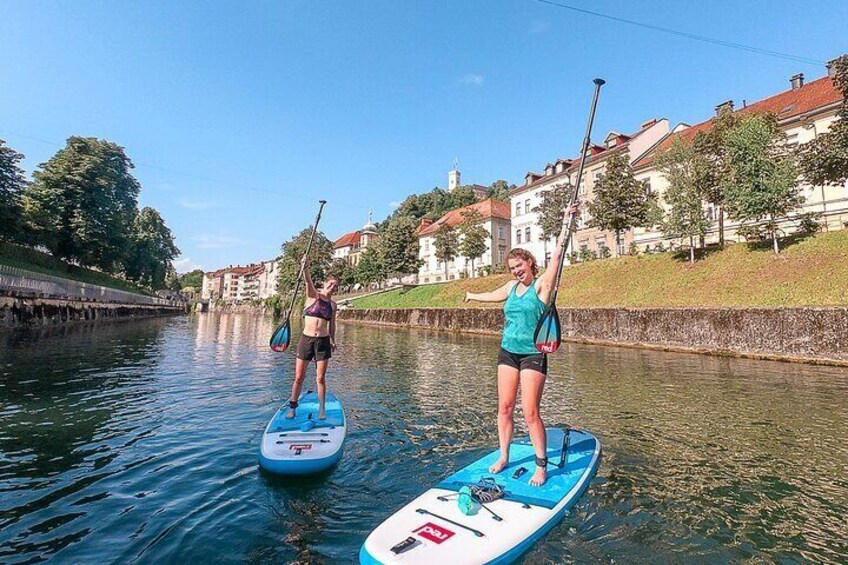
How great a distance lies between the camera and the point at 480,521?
4.27 meters

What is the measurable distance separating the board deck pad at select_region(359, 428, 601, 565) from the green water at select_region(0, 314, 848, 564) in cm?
34

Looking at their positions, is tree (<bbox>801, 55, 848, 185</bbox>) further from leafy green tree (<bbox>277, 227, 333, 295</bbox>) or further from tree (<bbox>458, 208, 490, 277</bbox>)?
leafy green tree (<bbox>277, 227, 333, 295</bbox>)

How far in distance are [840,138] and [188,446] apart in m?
34.5

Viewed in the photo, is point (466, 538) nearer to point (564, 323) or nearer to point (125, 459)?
point (125, 459)

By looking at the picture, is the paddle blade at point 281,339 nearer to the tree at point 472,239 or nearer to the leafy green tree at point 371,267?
the tree at point 472,239

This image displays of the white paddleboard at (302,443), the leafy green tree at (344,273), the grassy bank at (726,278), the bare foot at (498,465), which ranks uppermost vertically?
the leafy green tree at (344,273)

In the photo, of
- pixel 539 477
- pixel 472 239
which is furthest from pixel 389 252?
pixel 539 477

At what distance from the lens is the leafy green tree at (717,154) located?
32906 millimetres

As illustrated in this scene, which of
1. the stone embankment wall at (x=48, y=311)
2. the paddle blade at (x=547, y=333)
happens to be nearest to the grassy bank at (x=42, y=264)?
the stone embankment wall at (x=48, y=311)

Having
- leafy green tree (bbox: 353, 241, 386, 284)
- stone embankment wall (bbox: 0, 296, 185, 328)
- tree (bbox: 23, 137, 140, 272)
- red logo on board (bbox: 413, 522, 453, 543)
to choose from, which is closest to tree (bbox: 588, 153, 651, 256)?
red logo on board (bbox: 413, 522, 453, 543)

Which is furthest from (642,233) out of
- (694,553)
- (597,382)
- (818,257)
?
(694,553)

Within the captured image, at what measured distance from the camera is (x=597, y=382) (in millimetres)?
14586

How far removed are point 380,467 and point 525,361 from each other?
3.17 m

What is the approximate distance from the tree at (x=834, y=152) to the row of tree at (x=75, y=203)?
5954 cm
